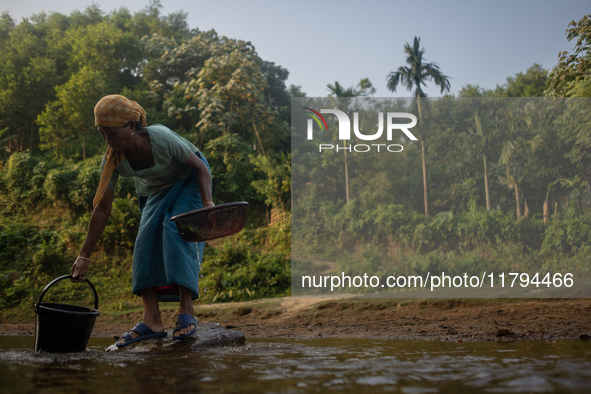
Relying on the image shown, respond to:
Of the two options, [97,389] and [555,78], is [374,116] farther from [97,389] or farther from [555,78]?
[97,389]

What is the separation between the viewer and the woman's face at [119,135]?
2.50 meters

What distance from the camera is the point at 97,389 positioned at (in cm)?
143

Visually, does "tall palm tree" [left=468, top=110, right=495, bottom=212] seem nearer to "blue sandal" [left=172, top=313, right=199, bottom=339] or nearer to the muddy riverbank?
the muddy riverbank

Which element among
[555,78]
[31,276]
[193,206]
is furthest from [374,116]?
[31,276]

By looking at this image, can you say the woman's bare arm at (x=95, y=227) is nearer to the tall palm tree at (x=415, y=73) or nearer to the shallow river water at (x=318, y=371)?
the shallow river water at (x=318, y=371)

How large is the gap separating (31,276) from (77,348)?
20.6 feet

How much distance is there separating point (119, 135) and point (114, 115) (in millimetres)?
122

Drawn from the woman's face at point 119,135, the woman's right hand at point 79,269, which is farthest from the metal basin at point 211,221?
the woman's right hand at point 79,269

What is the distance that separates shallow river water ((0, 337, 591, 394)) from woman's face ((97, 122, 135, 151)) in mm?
1237

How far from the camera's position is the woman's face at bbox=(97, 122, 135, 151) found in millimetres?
2500

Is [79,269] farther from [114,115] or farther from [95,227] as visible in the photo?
[114,115]

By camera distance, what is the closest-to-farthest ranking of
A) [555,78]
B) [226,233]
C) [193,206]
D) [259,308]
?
[226,233] → [193,206] → [259,308] → [555,78]

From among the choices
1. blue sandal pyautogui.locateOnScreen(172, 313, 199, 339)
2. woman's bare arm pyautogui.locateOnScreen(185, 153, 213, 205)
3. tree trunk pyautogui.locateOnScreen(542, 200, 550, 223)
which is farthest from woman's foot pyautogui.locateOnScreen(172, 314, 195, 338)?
tree trunk pyautogui.locateOnScreen(542, 200, 550, 223)

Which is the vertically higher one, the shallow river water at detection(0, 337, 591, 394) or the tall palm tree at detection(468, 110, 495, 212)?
the tall palm tree at detection(468, 110, 495, 212)
